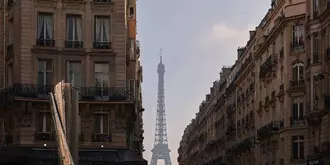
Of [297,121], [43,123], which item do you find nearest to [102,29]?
[43,123]

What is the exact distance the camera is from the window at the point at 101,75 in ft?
194

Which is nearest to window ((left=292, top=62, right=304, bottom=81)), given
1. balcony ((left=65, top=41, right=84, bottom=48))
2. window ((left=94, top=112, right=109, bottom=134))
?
window ((left=94, top=112, right=109, bottom=134))

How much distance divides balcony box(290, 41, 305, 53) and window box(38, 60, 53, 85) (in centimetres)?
2607

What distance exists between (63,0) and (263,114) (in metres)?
34.2

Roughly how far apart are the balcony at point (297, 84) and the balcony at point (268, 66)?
6184mm

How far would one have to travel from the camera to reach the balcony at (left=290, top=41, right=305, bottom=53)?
73.6 metres

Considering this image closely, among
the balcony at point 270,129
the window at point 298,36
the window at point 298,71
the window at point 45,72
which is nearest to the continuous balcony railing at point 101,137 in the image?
the window at point 45,72

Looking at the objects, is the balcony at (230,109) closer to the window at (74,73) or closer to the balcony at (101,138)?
the balcony at (101,138)

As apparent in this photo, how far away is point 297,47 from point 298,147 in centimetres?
941

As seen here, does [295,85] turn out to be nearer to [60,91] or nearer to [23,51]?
[23,51]

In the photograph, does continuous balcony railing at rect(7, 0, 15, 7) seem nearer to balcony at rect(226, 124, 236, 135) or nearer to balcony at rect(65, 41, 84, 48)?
balcony at rect(65, 41, 84, 48)

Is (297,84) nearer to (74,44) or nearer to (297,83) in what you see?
(297,83)

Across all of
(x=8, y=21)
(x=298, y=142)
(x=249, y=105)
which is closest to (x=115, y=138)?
(x=8, y=21)

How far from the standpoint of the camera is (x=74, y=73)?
193ft
